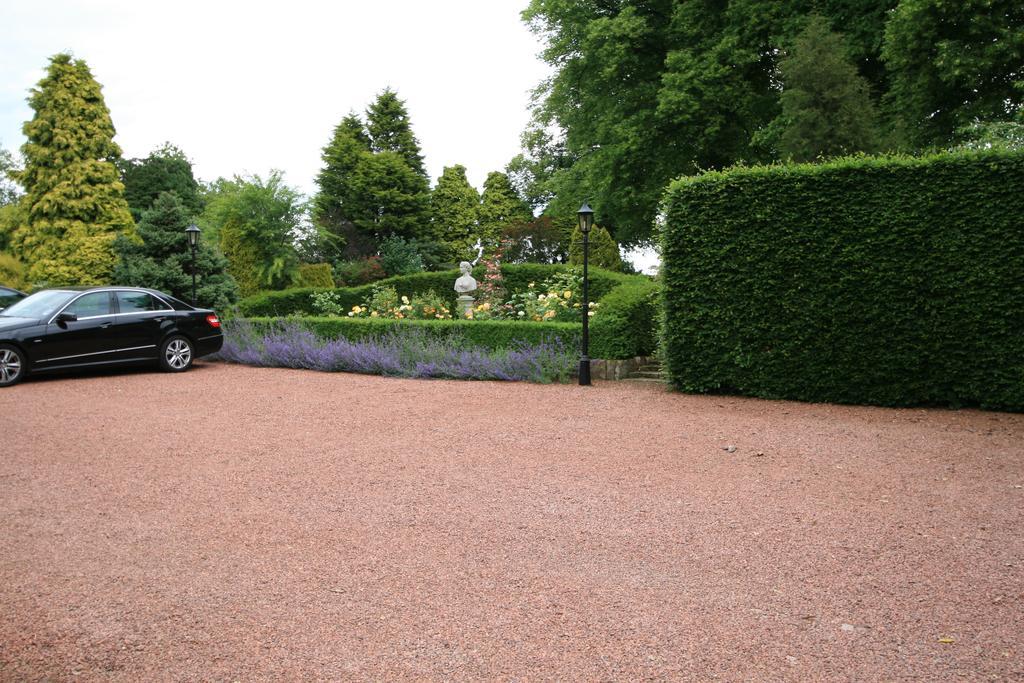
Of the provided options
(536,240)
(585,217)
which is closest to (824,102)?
(585,217)

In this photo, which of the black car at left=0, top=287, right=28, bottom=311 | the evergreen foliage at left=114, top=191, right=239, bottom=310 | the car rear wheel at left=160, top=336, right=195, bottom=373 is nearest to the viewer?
the car rear wheel at left=160, top=336, right=195, bottom=373

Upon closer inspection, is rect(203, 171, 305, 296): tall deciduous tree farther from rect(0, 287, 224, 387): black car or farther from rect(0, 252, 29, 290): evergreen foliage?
rect(0, 287, 224, 387): black car

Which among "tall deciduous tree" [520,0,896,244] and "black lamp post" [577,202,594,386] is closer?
"black lamp post" [577,202,594,386]

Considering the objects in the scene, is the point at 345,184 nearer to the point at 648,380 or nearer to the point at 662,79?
the point at 662,79

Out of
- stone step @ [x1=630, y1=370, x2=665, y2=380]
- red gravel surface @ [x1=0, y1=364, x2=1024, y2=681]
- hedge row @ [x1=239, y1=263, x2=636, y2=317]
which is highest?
hedge row @ [x1=239, y1=263, x2=636, y2=317]

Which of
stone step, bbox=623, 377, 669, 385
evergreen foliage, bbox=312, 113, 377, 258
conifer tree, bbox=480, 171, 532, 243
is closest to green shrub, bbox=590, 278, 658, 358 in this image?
stone step, bbox=623, 377, 669, 385

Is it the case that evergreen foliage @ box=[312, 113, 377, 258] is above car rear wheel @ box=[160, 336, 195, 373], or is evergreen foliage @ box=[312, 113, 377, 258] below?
above

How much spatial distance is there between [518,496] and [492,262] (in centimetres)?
1388

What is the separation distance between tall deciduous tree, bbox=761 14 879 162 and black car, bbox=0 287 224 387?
12428mm

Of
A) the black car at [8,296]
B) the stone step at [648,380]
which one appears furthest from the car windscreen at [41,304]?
the stone step at [648,380]

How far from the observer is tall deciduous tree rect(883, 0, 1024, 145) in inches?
543

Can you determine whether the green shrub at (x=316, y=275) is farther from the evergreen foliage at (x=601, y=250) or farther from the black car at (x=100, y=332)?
the black car at (x=100, y=332)

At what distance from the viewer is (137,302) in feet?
39.1

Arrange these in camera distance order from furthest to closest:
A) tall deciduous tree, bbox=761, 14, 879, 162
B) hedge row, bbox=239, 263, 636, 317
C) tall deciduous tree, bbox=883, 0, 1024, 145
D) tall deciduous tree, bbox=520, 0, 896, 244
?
tall deciduous tree, bbox=520, 0, 896, 244 → hedge row, bbox=239, 263, 636, 317 → tall deciduous tree, bbox=761, 14, 879, 162 → tall deciduous tree, bbox=883, 0, 1024, 145
